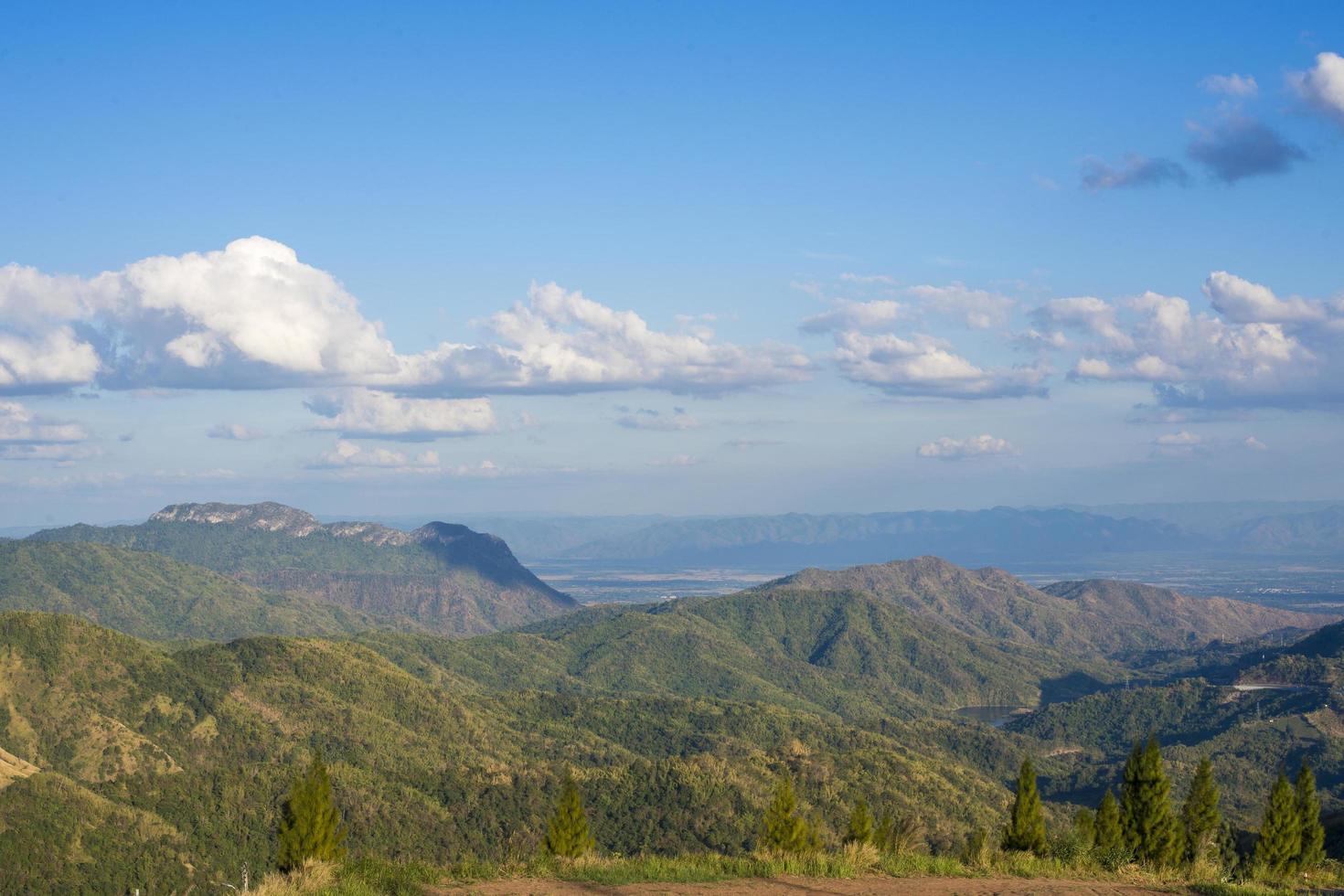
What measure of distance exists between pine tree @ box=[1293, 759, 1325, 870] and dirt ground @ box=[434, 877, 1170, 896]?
71.6 ft

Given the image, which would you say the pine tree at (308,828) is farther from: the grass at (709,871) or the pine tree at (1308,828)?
the pine tree at (1308,828)

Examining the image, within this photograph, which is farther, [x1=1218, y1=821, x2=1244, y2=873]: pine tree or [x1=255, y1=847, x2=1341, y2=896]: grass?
[x1=1218, y1=821, x2=1244, y2=873]: pine tree

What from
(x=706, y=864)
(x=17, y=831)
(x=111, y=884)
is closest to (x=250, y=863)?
(x=111, y=884)

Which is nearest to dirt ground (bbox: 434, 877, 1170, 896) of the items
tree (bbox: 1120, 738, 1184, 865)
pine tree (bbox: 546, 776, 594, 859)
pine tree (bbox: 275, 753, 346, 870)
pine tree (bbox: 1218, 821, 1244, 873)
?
pine tree (bbox: 275, 753, 346, 870)

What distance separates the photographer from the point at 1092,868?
46.0m

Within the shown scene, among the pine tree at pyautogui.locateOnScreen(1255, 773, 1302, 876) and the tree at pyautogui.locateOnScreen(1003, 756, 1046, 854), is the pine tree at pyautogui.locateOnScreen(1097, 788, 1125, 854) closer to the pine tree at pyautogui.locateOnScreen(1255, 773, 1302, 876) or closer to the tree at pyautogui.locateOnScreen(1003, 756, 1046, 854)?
the tree at pyautogui.locateOnScreen(1003, 756, 1046, 854)

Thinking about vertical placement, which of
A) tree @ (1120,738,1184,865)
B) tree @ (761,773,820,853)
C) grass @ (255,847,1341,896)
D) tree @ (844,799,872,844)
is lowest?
tree @ (844,799,872,844)

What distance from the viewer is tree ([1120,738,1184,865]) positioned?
61.1 metres

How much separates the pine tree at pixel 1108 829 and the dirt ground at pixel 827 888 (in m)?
8.16

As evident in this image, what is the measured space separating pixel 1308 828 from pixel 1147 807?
67.4 feet

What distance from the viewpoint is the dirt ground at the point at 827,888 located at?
39.3 meters

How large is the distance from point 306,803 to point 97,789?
17215cm

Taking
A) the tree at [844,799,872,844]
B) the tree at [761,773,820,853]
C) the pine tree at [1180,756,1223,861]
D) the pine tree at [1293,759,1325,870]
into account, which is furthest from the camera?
the pine tree at [1180,756,1223,861]

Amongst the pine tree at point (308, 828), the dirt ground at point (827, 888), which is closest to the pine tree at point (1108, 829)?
the dirt ground at point (827, 888)
